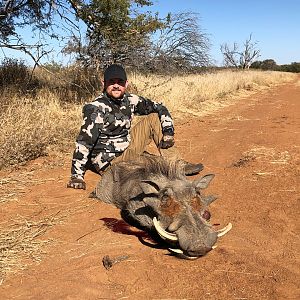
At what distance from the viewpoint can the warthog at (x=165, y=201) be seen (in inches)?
112

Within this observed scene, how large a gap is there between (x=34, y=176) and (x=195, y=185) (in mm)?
2774

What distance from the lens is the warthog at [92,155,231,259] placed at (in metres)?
2.86

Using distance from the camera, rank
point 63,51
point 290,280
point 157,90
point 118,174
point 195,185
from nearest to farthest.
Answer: point 290,280, point 195,185, point 118,174, point 63,51, point 157,90

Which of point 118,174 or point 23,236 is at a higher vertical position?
point 118,174

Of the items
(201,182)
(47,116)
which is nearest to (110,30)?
(47,116)

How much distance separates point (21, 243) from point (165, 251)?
1212mm

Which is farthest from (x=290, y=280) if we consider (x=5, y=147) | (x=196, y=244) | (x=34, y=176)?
(x=5, y=147)

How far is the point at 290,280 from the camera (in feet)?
8.93

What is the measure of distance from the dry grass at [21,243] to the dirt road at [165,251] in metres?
0.06

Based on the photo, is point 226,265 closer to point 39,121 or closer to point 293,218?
point 293,218

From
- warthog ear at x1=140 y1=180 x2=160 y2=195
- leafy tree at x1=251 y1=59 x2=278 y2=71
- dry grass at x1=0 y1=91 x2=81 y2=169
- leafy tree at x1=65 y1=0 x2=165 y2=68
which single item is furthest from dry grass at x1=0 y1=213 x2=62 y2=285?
leafy tree at x1=251 y1=59 x2=278 y2=71

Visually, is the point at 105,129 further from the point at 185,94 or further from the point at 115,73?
the point at 185,94

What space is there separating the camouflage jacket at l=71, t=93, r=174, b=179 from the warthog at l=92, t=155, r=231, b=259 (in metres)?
0.42

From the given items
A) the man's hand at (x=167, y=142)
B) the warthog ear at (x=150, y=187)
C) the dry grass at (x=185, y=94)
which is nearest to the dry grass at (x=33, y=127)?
the man's hand at (x=167, y=142)
